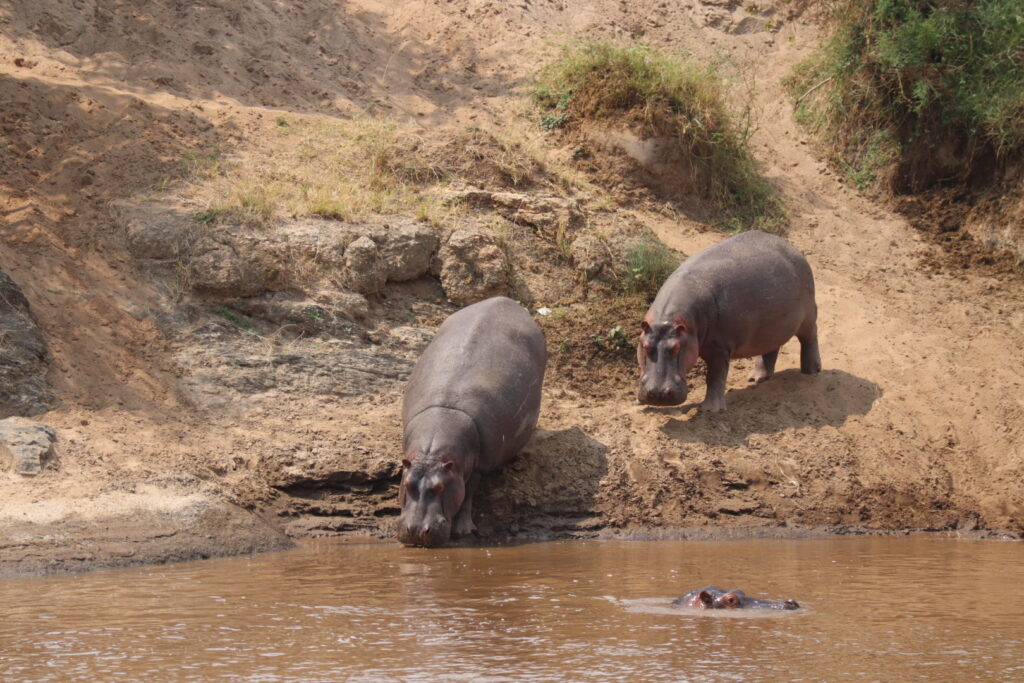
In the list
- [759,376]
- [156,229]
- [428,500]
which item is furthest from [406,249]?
[428,500]

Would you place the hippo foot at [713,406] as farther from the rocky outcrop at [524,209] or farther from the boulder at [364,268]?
the boulder at [364,268]

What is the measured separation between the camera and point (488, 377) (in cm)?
898

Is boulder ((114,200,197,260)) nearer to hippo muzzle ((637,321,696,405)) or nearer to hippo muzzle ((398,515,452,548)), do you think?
hippo muzzle ((398,515,452,548))

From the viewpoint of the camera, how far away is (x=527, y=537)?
29.0 feet

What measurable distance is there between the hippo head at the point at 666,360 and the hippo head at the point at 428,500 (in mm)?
2228

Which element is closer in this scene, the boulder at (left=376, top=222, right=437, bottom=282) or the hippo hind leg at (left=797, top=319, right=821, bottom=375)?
the hippo hind leg at (left=797, top=319, right=821, bottom=375)

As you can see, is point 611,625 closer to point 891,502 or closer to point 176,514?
point 176,514

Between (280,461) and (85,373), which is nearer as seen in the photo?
(280,461)

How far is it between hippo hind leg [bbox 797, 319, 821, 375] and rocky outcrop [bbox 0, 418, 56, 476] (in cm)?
632

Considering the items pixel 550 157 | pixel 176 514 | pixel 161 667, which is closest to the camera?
pixel 161 667

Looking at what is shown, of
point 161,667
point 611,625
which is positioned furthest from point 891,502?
point 161,667

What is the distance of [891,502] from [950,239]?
6.07m

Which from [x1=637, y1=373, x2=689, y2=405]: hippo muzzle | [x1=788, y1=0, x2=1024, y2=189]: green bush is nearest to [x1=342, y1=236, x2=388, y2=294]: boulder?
[x1=637, y1=373, x2=689, y2=405]: hippo muzzle

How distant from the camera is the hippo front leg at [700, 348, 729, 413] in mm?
10172
